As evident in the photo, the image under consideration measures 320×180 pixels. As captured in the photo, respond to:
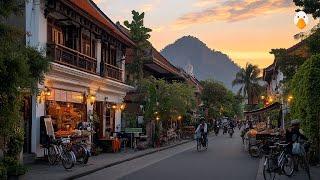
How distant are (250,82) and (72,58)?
9142 cm

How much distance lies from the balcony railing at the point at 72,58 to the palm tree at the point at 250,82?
85.8m

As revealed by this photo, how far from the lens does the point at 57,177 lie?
1747cm

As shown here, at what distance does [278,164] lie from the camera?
15.9 meters

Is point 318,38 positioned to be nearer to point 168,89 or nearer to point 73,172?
point 73,172

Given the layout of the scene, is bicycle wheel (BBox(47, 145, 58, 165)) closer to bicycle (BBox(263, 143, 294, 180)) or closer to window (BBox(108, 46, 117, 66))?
bicycle (BBox(263, 143, 294, 180))

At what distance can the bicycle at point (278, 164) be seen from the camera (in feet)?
51.8

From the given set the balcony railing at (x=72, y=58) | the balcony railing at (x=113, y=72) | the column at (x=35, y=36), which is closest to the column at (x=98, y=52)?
the balcony railing at (x=113, y=72)

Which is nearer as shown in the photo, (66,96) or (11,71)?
(11,71)

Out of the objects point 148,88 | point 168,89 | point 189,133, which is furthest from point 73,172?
point 189,133

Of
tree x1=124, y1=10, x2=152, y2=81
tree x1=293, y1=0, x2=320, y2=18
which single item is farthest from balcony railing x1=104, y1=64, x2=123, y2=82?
tree x1=293, y1=0, x2=320, y2=18

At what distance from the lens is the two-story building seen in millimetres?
23172

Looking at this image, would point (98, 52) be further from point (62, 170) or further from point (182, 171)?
point (182, 171)

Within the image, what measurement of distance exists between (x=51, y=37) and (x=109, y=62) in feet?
34.8

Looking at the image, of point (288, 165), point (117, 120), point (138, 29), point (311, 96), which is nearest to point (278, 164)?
point (288, 165)
